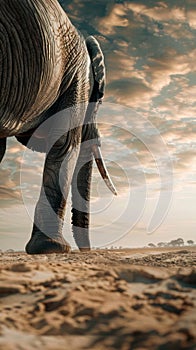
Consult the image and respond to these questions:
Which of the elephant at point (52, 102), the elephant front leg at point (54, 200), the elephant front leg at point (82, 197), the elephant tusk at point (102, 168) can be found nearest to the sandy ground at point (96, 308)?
the elephant at point (52, 102)

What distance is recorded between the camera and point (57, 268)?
1875 mm

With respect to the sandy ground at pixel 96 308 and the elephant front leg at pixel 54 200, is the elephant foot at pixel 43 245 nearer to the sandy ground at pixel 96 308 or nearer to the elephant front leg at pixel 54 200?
the elephant front leg at pixel 54 200

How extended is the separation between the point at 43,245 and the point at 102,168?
91.7 inches

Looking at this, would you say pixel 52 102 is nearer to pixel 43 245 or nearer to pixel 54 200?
pixel 54 200

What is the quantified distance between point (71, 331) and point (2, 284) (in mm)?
457

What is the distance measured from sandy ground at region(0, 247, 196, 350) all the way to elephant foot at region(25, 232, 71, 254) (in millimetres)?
2943

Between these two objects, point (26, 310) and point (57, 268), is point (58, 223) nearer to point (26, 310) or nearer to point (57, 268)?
point (57, 268)

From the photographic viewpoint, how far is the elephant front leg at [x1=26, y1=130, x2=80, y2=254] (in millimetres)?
4871

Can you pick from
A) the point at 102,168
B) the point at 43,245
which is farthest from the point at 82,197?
the point at 43,245

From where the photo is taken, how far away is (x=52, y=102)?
5.04 metres

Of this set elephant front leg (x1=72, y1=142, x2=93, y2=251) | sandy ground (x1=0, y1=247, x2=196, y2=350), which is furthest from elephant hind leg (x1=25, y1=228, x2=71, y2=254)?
sandy ground (x1=0, y1=247, x2=196, y2=350)

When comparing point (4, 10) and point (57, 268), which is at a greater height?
point (4, 10)

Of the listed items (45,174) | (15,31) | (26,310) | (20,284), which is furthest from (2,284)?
(45,174)

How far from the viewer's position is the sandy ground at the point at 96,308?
1170mm
